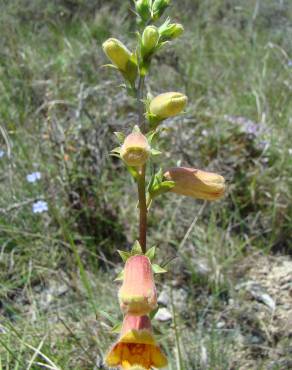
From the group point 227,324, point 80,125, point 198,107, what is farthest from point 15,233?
point 198,107

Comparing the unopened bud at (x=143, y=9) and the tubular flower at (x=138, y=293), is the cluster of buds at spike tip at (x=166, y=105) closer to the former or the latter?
the unopened bud at (x=143, y=9)

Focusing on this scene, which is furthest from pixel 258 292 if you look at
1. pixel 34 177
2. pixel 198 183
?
pixel 34 177

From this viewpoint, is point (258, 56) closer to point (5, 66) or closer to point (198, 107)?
point (198, 107)

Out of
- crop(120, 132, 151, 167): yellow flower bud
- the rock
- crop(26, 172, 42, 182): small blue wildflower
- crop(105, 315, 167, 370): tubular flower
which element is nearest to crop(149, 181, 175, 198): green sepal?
crop(120, 132, 151, 167): yellow flower bud

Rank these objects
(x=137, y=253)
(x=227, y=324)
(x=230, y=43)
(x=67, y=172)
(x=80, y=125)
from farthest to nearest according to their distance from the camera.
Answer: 1. (x=230, y=43)
2. (x=80, y=125)
3. (x=67, y=172)
4. (x=227, y=324)
5. (x=137, y=253)

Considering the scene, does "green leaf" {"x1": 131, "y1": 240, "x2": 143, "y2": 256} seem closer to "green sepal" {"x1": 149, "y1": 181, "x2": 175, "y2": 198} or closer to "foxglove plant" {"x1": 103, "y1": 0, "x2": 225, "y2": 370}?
"foxglove plant" {"x1": 103, "y1": 0, "x2": 225, "y2": 370}

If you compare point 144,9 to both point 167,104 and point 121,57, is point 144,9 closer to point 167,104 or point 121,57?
point 121,57
